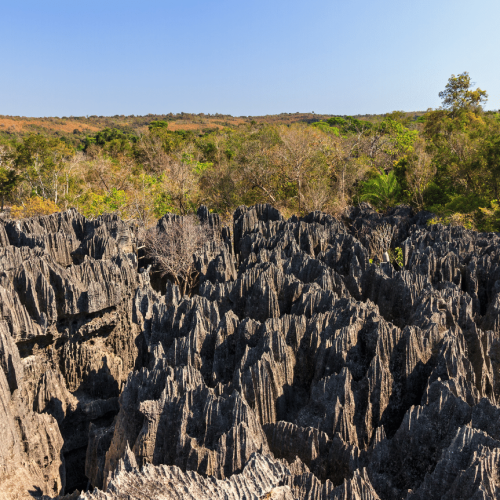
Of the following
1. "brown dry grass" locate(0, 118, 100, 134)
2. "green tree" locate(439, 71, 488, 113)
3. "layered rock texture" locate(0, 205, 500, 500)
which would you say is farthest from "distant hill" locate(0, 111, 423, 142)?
"layered rock texture" locate(0, 205, 500, 500)

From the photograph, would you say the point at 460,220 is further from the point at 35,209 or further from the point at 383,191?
the point at 35,209

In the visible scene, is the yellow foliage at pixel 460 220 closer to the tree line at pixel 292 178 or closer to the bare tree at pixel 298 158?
the tree line at pixel 292 178

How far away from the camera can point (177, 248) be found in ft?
95.1

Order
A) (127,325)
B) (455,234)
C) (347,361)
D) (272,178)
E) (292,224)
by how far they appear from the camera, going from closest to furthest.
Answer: (347,361) → (127,325) → (455,234) → (292,224) → (272,178)

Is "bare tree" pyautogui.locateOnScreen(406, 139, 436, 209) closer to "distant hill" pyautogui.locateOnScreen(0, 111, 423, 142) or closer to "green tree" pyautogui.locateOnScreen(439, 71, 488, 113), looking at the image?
"green tree" pyautogui.locateOnScreen(439, 71, 488, 113)

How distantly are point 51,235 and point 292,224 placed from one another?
16.3 metres

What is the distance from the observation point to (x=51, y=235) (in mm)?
23391

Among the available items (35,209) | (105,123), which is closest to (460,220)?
(35,209)

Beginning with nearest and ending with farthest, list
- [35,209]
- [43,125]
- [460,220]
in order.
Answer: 1. [460,220]
2. [35,209]
3. [43,125]

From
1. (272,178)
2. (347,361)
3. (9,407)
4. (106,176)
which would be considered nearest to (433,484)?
(347,361)

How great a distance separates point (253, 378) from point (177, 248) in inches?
710

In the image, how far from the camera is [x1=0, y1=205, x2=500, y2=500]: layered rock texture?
331 inches

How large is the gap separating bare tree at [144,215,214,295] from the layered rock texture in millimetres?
3979

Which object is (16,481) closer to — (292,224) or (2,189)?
(292,224)
